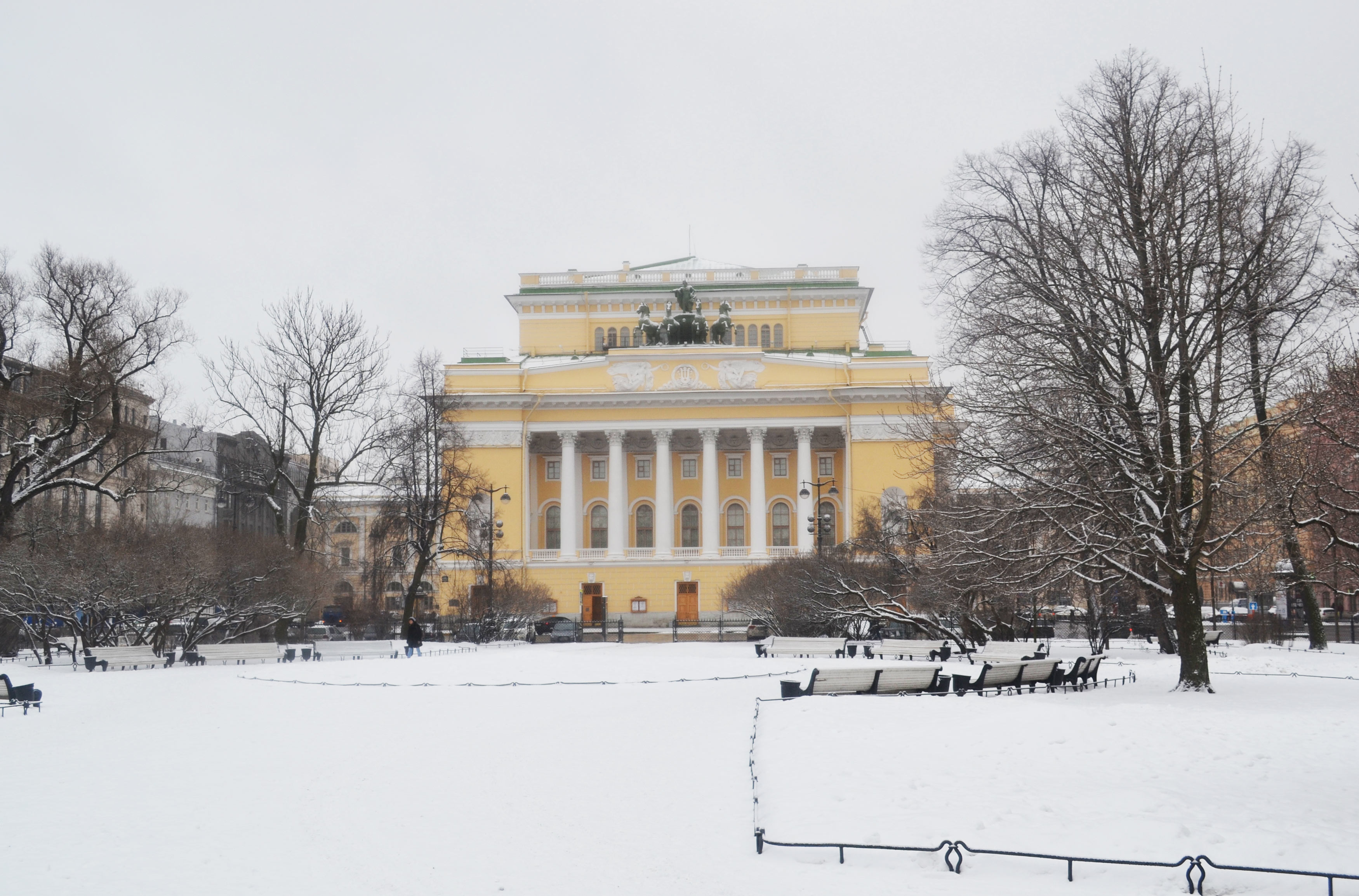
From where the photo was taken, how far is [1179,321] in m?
16.7

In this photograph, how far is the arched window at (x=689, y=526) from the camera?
204 feet

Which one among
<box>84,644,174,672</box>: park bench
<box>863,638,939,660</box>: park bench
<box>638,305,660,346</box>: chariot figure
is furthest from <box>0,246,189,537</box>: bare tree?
<box>638,305,660,346</box>: chariot figure

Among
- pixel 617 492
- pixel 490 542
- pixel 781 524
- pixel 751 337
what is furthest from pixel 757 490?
pixel 490 542

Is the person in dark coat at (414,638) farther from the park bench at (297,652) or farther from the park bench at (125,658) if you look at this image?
the park bench at (125,658)

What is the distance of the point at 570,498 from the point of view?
60531 millimetres

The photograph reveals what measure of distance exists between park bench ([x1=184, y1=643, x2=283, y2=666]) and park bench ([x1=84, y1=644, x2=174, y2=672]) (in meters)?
0.56

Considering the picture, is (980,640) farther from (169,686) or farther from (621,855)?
(621,855)

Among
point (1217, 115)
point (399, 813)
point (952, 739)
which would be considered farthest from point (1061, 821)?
point (1217, 115)

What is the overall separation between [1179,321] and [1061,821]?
10047 mm

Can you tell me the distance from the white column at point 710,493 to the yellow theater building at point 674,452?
0.09m

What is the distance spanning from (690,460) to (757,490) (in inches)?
193

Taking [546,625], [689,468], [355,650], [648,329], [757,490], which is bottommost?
[546,625]

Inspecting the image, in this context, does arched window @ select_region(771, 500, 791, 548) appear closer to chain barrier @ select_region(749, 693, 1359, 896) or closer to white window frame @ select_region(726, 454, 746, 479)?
white window frame @ select_region(726, 454, 746, 479)

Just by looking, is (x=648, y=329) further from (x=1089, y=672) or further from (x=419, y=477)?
(x=1089, y=672)
